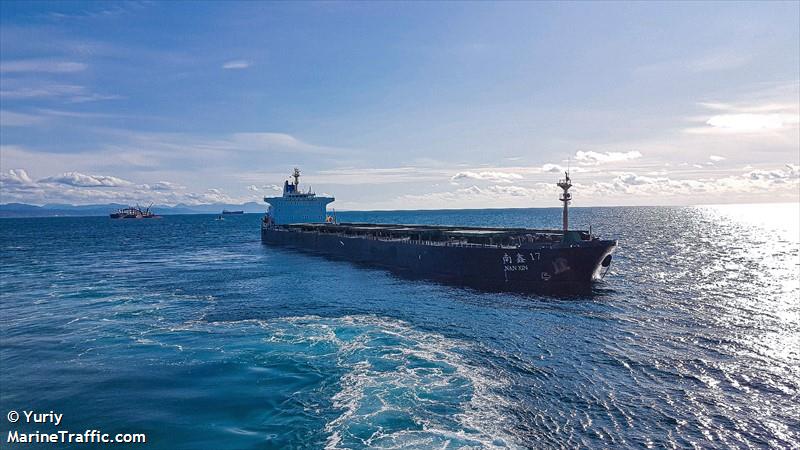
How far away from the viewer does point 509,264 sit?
47.6 m

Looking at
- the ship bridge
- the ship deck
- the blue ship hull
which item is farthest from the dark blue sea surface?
the ship bridge

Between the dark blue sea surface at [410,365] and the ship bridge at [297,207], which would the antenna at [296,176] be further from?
the dark blue sea surface at [410,365]

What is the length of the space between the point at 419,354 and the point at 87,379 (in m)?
17.6

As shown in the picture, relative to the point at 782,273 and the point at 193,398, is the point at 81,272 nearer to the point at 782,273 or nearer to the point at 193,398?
the point at 193,398

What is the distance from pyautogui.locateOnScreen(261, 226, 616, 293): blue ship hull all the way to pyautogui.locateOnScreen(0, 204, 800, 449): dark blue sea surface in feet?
13.1

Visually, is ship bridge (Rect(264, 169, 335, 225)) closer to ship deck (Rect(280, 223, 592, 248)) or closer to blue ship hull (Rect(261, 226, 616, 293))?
ship deck (Rect(280, 223, 592, 248))

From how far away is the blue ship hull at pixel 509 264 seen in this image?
45.3 meters

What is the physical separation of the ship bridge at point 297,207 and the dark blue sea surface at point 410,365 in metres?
65.6

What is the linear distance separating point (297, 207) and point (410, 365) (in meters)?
95.2

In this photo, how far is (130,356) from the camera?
26297 millimetres

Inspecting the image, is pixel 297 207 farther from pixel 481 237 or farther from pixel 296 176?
pixel 481 237

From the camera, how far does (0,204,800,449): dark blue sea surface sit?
17.5 metres

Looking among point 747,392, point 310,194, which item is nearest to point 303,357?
point 747,392

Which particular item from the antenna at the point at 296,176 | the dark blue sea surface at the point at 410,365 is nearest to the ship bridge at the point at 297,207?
the antenna at the point at 296,176
